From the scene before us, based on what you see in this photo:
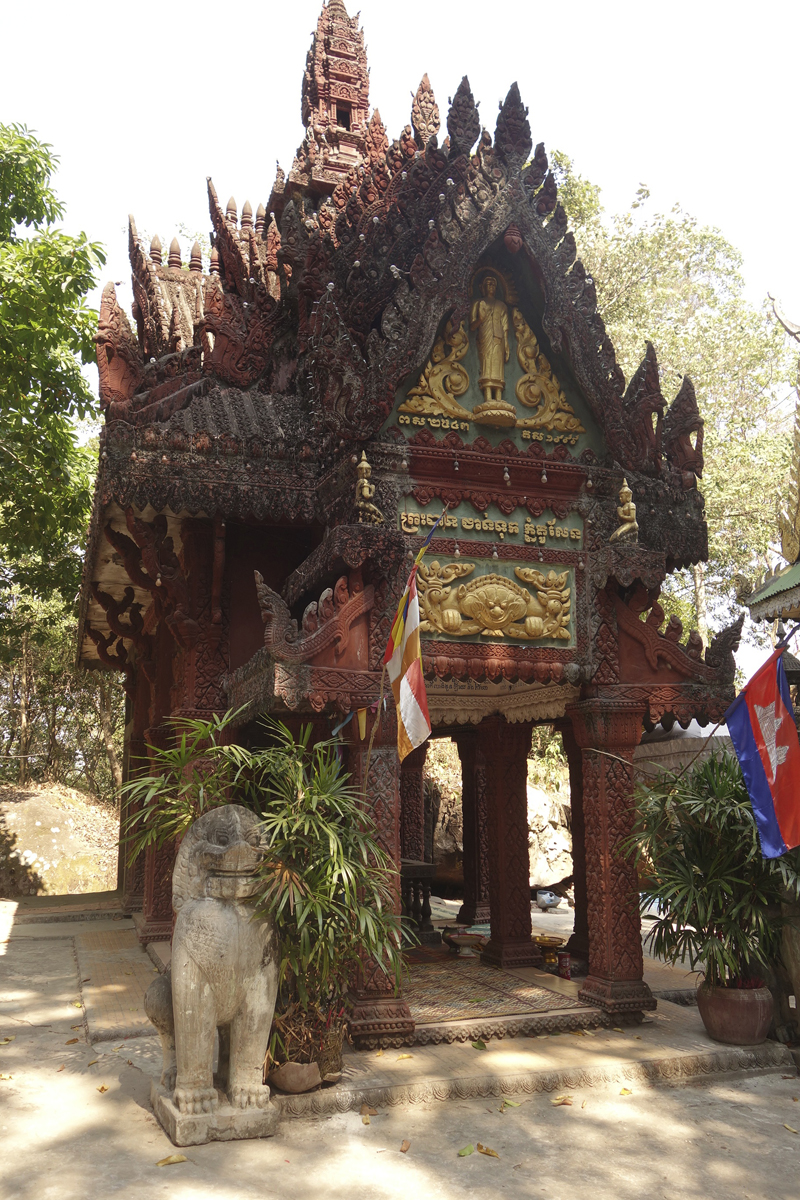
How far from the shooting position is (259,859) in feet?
16.9

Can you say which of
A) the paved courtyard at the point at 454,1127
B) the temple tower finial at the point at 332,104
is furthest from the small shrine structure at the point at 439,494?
the temple tower finial at the point at 332,104

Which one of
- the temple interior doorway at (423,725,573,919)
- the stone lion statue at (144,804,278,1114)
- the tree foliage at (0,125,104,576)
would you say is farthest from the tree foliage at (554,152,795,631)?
the stone lion statue at (144,804,278,1114)

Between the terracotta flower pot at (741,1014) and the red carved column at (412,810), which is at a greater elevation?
the red carved column at (412,810)

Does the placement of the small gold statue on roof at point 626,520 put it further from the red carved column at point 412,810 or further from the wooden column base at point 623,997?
the red carved column at point 412,810

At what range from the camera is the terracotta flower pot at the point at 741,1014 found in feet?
21.0

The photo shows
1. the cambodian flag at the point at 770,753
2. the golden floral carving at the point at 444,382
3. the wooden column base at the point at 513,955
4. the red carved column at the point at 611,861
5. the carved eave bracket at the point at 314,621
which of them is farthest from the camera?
the wooden column base at the point at 513,955

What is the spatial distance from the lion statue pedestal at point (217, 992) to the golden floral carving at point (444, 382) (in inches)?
132

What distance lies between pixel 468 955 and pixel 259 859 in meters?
5.07

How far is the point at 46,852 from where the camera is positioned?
19359mm

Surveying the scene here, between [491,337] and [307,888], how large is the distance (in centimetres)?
432

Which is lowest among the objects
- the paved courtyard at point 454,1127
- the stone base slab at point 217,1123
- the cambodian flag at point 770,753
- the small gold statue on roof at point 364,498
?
the paved courtyard at point 454,1127

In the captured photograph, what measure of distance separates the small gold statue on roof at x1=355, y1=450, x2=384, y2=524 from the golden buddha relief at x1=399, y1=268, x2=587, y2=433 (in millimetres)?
722

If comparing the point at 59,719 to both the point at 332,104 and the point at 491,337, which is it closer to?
the point at 332,104

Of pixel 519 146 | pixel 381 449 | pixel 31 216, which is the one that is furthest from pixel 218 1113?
pixel 31 216
